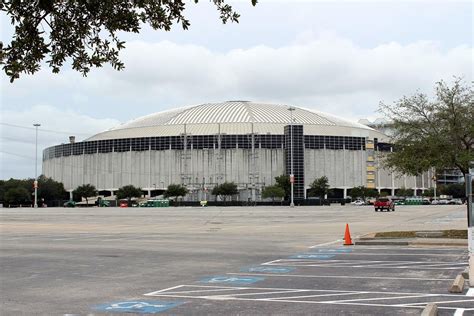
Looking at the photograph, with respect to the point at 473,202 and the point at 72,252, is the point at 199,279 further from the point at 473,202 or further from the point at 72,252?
the point at 72,252

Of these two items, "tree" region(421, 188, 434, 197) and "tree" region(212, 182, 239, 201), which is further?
"tree" region(421, 188, 434, 197)

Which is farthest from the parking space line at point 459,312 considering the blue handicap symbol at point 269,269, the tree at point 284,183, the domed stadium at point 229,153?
Answer: the domed stadium at point 229,153

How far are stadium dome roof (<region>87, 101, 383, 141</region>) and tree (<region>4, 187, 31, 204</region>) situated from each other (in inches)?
1441

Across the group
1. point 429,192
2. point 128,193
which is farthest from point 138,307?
point 429,192

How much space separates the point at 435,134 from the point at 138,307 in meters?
17.6

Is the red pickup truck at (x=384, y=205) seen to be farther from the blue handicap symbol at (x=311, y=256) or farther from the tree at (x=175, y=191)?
the tree at (x=175, y=191)

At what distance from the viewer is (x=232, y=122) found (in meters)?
164

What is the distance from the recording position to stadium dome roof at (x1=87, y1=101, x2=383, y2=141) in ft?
534

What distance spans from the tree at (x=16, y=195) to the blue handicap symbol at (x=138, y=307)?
476 feet

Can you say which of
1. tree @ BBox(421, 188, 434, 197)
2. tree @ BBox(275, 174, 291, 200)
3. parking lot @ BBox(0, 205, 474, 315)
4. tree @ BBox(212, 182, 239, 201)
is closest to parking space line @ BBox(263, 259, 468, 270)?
parking lot @ BBox(0, 205, 474, 315)

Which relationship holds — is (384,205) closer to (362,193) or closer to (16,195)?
(362,193)

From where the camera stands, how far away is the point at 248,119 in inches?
6575

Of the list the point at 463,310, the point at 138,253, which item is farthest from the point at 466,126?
the point at 463,310

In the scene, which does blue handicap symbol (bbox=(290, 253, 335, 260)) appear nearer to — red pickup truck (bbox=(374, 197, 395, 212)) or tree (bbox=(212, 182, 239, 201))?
red pickup truck (bbox=(374, 197, 395, 212))
